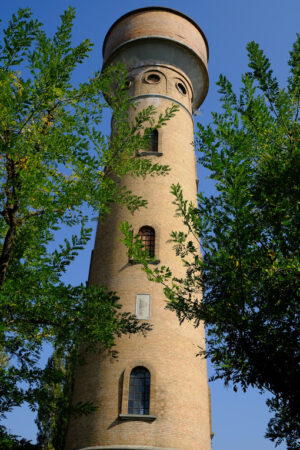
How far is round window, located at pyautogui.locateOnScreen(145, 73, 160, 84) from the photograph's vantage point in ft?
58.0

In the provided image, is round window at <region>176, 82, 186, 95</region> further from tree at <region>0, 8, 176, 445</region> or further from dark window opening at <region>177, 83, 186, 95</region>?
tree at <region>0, 8, 176, 445</region>

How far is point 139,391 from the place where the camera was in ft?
36.6

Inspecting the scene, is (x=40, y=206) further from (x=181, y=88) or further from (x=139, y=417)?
(x=181, y=88)

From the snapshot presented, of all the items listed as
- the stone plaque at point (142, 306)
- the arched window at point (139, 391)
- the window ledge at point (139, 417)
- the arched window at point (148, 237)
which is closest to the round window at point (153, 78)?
the arched window at point (148, 237)

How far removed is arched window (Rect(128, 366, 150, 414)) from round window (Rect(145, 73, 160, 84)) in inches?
450

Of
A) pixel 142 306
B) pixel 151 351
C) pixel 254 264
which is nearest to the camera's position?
pixel 254 264

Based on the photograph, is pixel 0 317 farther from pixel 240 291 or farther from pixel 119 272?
pixel 119 272

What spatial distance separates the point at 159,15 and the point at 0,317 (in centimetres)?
1657

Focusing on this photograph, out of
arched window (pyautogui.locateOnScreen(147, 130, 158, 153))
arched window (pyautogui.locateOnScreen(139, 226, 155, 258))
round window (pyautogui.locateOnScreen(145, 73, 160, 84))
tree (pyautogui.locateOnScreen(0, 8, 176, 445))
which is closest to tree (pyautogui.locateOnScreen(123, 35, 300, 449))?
tree (pyautogui.locateOnScreen(0, 8, 176, 445))

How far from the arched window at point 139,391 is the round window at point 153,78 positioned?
11.4m

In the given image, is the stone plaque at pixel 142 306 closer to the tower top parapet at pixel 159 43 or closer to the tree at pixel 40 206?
the tree at pixel 40 206

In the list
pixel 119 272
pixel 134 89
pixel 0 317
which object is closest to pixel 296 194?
pixel 0 317

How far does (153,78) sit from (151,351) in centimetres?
1127

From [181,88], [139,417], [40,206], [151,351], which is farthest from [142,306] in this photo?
[181,88]
